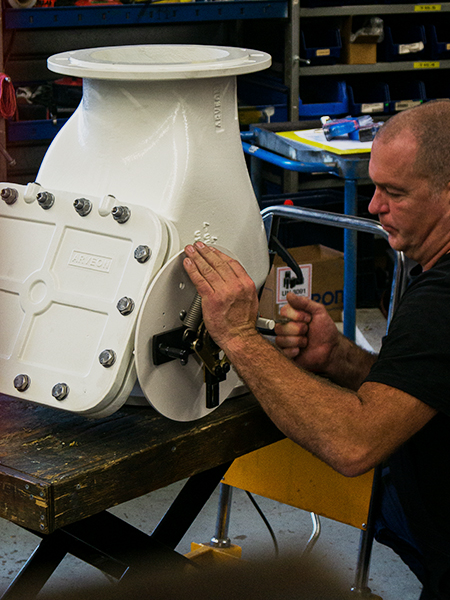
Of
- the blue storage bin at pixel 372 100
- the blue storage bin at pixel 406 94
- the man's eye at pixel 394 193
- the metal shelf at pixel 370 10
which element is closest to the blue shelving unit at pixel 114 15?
the metal shelf at pixel 370 10

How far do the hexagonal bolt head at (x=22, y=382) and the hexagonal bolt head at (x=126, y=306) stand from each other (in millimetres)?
180

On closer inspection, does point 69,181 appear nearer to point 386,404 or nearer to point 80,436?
point 80,436

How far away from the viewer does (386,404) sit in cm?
109

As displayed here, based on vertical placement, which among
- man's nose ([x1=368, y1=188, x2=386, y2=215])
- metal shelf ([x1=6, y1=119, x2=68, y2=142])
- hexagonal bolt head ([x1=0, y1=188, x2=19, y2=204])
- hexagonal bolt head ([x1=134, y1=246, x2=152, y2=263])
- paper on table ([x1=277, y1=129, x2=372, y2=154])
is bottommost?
metal shelf ([x1=6, y1=119, x2=68, y2=142])

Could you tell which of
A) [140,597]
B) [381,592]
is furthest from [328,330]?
[140,597]

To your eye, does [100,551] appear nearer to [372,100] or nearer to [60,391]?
[60,391]

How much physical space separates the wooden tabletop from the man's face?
388mm

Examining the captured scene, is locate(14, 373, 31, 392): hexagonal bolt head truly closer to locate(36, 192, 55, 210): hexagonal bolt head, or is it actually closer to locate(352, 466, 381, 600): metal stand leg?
locate(36, 192, 55, 210): hexagonal bolt head

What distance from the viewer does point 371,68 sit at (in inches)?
156

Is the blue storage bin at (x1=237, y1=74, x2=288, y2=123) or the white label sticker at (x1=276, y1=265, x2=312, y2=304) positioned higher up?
the blue storage bin at (x1=237, y1=74, x2=288, y2=123)

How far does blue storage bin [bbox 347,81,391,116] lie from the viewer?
392 centimetres

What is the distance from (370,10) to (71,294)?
324 centimetres

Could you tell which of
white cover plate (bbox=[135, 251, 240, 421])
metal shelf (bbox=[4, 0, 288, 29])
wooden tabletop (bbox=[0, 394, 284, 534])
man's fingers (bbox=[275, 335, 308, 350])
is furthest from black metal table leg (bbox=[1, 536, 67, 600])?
metal shelf (bbox=[4, 0, 288, 29])

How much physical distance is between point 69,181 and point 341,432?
0.58 m
